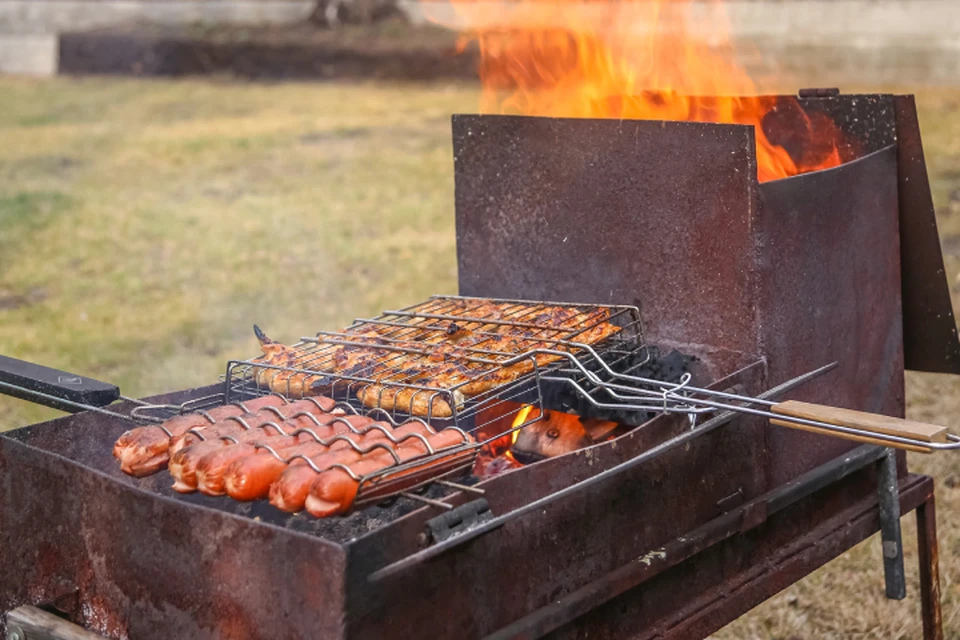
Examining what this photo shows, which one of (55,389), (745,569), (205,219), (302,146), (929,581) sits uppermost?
(302,146)

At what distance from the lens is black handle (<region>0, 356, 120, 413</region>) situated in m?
3.13

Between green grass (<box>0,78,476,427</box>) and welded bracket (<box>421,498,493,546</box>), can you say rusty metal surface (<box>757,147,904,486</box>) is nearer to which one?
welded bracket (<box>421,498,493,546</box>)

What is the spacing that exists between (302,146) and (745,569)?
41.5 feet

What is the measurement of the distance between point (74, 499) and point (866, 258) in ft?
9.58

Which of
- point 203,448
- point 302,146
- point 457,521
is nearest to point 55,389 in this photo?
point 203,448

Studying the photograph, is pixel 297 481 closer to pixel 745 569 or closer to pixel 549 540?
pixel 549 540

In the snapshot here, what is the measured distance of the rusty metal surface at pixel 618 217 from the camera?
3621 mm

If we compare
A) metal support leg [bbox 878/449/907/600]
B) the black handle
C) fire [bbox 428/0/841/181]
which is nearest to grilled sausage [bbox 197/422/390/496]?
the black handle

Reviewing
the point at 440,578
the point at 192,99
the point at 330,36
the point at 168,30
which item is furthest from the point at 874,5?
the point at 440,578

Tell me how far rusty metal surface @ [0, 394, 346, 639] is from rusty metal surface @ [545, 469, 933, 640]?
84 cm

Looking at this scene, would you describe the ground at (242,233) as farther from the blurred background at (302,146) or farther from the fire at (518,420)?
the fire at (518,420)

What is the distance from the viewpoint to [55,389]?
3.15m

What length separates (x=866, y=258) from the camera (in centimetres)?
406

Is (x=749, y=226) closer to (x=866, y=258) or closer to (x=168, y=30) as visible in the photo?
(x=866, y=258)
